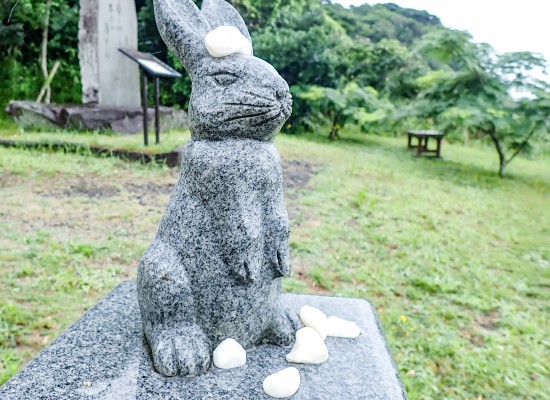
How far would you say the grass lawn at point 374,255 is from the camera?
3.18 metres

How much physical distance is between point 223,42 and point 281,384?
4.47ft

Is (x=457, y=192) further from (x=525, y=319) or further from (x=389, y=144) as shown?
(x=389, y=144)

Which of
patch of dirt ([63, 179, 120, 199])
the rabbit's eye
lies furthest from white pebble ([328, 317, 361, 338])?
patch of dirt ([63, 179, 120, 199])

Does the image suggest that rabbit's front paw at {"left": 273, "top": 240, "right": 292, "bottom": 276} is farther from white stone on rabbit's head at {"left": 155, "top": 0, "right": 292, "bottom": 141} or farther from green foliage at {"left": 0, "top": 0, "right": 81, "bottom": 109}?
green foliage at {"left": 0, "top": 0, "right": 81, "bottom": 109}

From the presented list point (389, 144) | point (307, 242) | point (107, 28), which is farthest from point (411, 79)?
point (307, 242)

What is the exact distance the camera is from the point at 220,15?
228 centimetres

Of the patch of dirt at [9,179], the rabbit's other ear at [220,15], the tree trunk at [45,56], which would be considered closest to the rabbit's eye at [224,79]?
the rabbit's other ear at [220,15]

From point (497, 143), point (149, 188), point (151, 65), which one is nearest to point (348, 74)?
point (497, 143)

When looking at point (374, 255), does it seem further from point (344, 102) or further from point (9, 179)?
point (344, 102)

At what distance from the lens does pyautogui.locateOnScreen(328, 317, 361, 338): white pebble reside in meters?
2.52

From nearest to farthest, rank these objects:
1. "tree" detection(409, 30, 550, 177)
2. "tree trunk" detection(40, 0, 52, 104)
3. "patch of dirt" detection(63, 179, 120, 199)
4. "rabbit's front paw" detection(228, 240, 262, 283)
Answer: "rabbit's front paw" detection(228, 240, 262, 283) < "patch of dirt" detection(63, 179, 120, 199) < "tree" detection(409, 30, 550, 177) < "tree trunk" detection(40, 0, 52, 104)

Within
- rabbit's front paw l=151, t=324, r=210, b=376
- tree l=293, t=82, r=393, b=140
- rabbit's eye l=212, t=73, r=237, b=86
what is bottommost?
rabbit's front paw l=151, t=324, r=210, b=376

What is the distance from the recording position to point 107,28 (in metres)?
9.27

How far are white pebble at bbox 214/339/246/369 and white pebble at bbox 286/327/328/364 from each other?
0.24 metres
